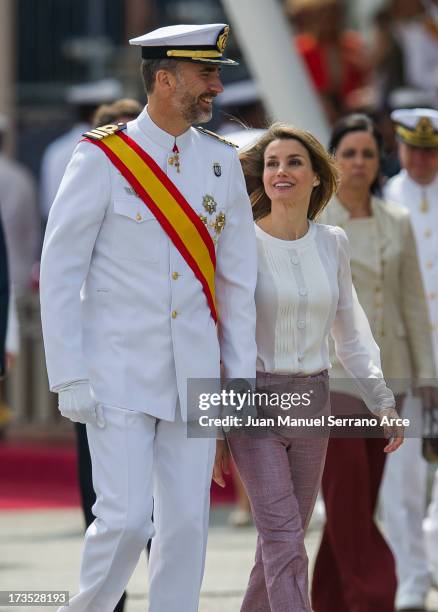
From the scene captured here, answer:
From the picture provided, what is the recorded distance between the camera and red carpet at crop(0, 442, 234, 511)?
10648 millimetres

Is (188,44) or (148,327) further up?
(188,44)

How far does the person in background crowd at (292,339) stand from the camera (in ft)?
18.2

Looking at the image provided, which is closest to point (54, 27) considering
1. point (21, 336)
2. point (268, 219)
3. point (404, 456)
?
point (21, 336)

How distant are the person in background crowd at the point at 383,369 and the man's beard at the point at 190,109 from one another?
1.28 m

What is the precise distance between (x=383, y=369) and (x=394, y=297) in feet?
0.87

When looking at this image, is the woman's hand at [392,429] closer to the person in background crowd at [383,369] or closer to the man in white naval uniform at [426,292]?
the person in background crowd at [383,369]

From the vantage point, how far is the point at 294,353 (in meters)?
5.70

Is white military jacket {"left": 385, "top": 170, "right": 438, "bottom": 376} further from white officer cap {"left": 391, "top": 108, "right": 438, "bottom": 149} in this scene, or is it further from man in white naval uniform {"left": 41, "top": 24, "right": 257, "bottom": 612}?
man in white naval uniform {"left": 41, "top": 24, "right": 257, "bottom": 612}

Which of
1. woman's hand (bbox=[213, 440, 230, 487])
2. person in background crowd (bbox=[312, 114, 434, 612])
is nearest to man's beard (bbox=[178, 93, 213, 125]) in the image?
woman's hand (bbox=[213, 440, 230, 487])

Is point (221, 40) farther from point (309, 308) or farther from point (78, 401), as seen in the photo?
point (78, 401)

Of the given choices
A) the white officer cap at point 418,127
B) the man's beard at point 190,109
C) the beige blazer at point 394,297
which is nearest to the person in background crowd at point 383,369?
the beige blazer at point 394,297

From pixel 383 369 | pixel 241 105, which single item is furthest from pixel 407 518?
pixel 241 105

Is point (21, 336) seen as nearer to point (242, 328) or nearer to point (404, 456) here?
point (404, 456)

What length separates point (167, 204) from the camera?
543cm
